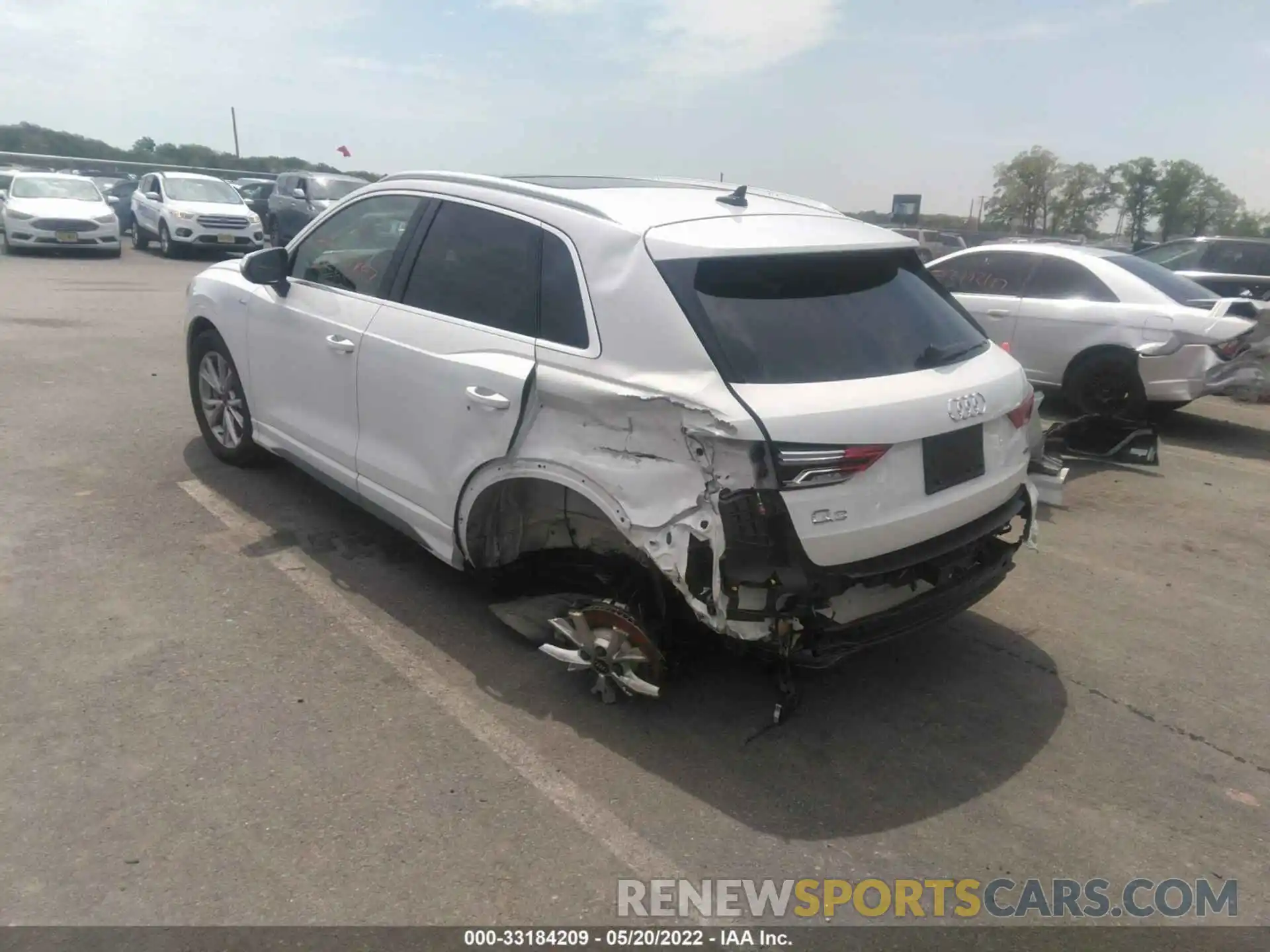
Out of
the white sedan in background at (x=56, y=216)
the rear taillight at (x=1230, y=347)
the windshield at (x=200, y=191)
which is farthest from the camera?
the windshield at (x=200, y=191)

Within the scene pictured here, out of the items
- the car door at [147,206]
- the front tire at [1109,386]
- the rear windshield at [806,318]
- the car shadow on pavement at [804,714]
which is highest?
the car door at [147,206]

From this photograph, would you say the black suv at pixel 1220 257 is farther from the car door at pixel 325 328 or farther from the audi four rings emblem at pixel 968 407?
the car door at pixel 325 328

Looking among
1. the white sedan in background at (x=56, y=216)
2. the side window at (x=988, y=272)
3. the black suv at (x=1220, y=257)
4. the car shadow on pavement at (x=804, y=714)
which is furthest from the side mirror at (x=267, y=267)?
the white sedan in background at (x=56, y=216)

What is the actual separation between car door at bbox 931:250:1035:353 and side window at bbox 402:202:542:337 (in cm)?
578

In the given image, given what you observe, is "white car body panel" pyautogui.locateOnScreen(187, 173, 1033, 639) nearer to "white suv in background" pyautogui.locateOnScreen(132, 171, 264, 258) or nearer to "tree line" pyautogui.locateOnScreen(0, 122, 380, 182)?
"white suv in background" pyautogui.locateOnScreen(132, 171, 264, 258)

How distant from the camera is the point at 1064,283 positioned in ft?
27.2

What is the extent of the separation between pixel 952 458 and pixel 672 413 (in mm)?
1032

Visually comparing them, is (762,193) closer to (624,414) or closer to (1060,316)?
(624,414)

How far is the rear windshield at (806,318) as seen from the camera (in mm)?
3082

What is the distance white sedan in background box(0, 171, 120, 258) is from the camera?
18.0 meters

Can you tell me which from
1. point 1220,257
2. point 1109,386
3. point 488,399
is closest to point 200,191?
point 1109,386

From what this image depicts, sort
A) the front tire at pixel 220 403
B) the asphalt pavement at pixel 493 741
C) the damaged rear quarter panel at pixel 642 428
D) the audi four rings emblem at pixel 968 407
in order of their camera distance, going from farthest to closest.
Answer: the front tire at pixel 220 403
the audi four rings emblem at pixel 968 407
the damaged rear quarter panel at pixel 642 428
the asphalt pavement at pixel 493 741

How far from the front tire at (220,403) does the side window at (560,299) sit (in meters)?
2.59

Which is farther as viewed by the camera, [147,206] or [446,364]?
[147,206]
